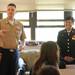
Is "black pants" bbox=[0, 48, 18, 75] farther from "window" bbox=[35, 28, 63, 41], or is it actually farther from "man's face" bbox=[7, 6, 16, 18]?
"window" bbox=[35, 28, 63, 41]

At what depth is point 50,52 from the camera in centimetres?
224

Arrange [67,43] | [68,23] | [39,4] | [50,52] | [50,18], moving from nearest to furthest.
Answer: [50,52] < [68,23] < [67,43] < [39,4] < [50,18]

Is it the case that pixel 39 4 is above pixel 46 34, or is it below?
above

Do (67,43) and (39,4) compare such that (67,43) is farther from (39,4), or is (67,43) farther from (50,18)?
(39,4)

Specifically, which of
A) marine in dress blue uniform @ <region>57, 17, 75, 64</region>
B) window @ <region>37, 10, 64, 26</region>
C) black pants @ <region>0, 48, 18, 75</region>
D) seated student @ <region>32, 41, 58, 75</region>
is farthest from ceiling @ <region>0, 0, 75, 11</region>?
seated student @ <region>32, 41, 58, 75</region>

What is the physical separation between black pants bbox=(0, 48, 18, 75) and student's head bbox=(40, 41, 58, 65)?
56.3 inches

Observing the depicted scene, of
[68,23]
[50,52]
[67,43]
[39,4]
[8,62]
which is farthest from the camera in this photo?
[39,4]

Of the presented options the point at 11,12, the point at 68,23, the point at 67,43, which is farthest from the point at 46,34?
the point at 11,12

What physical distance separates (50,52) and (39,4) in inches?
138

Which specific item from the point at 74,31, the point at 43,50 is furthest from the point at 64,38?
the point at 43,50

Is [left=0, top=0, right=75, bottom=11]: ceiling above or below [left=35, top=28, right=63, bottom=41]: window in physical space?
above

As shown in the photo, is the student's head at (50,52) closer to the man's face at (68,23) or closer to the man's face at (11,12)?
the man's face at (11,12)

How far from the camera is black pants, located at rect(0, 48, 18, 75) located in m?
3.65

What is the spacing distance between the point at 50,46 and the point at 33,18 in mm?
3543
